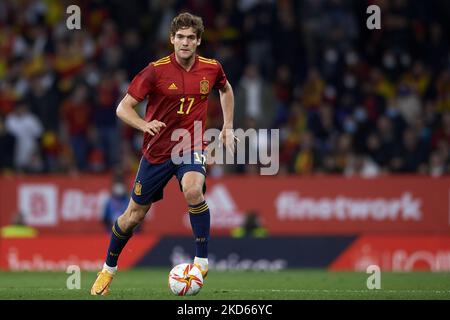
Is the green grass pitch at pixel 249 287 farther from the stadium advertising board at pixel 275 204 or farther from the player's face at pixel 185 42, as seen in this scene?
the stadium advertising board at pixel 275 204

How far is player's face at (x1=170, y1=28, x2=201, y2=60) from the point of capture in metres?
10.7

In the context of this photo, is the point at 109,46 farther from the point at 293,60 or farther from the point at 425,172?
the point at 425,172

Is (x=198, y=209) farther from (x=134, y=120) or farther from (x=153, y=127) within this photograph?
(x=134, y=120)

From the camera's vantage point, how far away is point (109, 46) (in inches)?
875

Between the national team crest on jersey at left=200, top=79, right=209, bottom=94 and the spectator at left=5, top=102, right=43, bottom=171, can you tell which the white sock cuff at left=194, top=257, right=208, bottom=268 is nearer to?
the national team crest on jersey at left=200, top=79, right=209, bottom=94

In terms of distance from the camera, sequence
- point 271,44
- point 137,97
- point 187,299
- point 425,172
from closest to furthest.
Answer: point 187,299 → point 137,97 → point 425,172 → point 271,44

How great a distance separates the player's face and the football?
2.02 meters

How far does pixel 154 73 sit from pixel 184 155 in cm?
83

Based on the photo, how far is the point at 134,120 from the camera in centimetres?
1048

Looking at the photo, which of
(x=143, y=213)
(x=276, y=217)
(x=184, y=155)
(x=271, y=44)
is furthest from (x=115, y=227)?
(x=271, y=44)

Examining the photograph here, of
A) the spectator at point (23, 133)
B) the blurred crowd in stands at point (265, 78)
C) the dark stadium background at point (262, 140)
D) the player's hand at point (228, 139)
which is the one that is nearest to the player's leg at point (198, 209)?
the player's hand at point (228, 139)

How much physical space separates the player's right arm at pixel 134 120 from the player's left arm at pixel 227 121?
77cm

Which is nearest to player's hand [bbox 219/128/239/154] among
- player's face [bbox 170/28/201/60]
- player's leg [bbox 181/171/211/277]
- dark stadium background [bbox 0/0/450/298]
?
player's leg [bbox 181/171/211/277]

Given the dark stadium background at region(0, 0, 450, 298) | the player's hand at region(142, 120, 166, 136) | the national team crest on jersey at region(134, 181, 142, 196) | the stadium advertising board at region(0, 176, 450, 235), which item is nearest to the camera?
the player's hand at region(142, 120, 166, 136)
